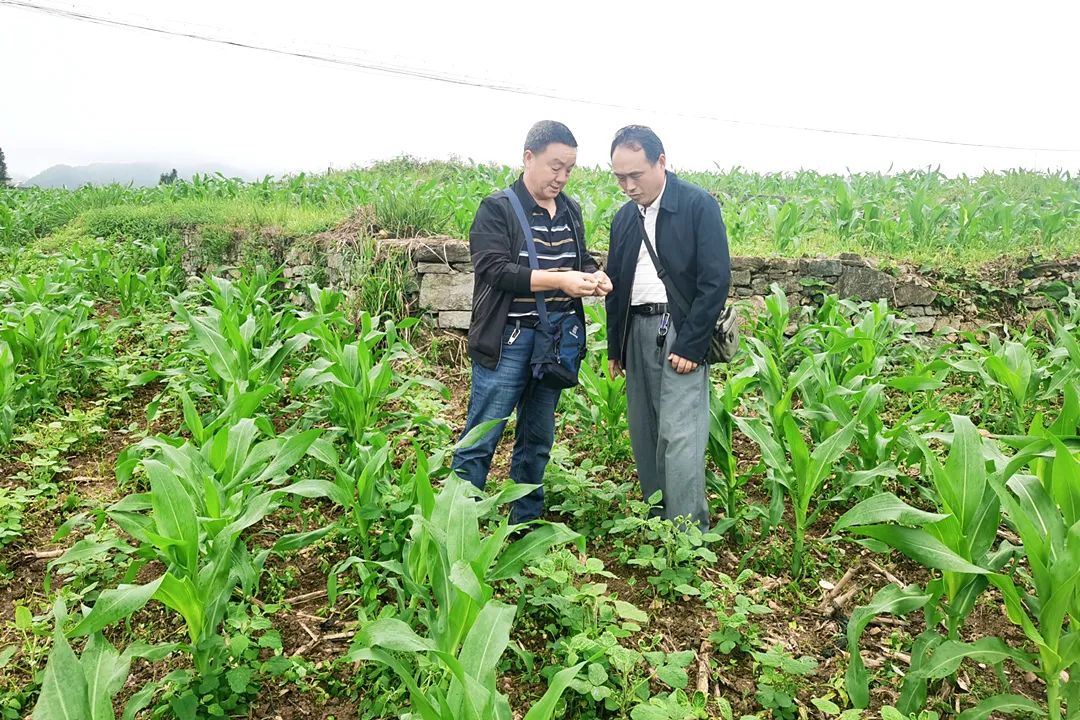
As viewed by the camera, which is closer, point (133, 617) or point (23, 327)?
point (133, 617)

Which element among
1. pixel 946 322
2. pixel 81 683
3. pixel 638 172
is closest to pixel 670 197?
pixel 638 172

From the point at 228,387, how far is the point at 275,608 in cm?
198

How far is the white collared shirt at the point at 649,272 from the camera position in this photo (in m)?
2.99

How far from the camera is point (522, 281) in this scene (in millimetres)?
2809

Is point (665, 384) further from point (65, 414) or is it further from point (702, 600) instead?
point (65, 414)

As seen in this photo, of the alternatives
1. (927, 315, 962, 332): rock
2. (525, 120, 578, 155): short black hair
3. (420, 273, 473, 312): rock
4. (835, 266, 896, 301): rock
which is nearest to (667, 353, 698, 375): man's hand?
(525, 120, 578, 155): short black hair

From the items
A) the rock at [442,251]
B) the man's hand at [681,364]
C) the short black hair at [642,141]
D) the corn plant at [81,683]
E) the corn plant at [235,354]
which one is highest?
the short black hair at [642,141]

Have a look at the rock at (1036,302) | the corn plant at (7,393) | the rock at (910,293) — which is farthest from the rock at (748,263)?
the corn plant at (7,393)

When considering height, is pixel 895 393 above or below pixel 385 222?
below

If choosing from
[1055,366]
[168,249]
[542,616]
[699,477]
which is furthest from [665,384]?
[168,249]

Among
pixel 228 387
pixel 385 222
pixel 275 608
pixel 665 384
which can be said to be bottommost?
pixel 275 608

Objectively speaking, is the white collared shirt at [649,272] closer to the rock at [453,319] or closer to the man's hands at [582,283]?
the man's hands at [582,283]

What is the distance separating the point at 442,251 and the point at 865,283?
13.9 feet

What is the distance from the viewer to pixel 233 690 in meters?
2.21
